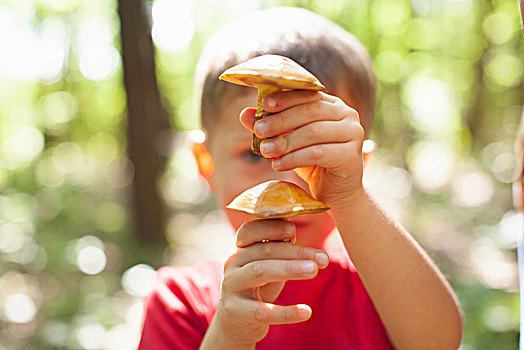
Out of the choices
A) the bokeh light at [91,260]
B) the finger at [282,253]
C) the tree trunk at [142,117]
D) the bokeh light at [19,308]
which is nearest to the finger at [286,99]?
the finger at [282,253]

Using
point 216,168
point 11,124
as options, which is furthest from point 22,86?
point 216,168

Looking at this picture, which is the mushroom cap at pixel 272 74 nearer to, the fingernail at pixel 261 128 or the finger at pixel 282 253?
the fingernail at pixel 261 128

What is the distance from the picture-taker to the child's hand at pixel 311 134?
34.3 inches

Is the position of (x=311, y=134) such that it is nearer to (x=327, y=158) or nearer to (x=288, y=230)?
(x=327, y=158)

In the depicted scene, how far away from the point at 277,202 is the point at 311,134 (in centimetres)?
17

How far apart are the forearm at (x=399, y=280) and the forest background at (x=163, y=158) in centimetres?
86

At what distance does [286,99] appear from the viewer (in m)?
0.87

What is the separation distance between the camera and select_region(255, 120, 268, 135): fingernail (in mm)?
857

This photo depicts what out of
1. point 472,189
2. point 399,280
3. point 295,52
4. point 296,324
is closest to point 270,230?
point 399,280

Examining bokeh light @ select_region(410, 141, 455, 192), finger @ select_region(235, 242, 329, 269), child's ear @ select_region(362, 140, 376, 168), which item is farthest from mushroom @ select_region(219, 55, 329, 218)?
bokeh light @ select_region(410, 141, 455, 192)

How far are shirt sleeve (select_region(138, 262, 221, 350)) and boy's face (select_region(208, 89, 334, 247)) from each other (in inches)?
13.2

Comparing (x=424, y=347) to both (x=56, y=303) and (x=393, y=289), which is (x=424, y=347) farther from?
(x=56, y=303)

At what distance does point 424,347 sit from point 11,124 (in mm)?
20713

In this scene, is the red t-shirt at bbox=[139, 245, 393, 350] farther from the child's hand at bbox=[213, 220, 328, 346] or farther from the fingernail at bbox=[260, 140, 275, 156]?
the fingernail at bbox=[260, 140, 275, 156]
